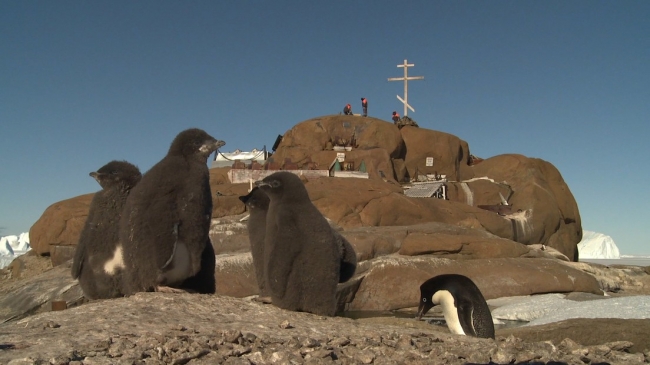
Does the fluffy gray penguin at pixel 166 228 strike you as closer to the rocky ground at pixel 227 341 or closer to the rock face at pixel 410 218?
the rocky ground at pixel 227 341

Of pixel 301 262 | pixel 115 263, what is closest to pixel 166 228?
pixel 115 263

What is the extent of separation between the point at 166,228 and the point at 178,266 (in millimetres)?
369

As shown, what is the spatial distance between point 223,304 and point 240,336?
1317mm

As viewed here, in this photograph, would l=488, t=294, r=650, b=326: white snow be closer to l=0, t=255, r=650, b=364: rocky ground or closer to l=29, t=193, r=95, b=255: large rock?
l=0, t=255, r=650, b=364: rocky ground

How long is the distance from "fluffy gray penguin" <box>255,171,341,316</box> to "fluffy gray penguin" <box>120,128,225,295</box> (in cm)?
70

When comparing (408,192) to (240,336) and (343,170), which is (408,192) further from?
(240,336)

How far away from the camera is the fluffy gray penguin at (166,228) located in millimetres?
4746

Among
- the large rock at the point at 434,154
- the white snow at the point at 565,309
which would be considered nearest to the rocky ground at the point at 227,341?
the white snow at the point at 565,309

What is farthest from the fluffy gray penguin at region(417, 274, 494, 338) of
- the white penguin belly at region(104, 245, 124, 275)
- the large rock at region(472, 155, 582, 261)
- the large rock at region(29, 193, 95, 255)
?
the large rock at region(472, 155, 582, 261)

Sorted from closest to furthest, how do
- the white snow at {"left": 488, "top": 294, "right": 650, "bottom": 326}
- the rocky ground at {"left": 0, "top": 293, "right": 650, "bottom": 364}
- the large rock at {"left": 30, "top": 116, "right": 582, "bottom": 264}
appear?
the rocky ground at {"left": 0, "top": 293, "right": 650, "bottom": 364}, the white snow at {"left": 488, "top": 294, "right": 650, "bottom": 326}, the large rock at {"left": 30, "top": 116, "right": 582, "bottom": 264}

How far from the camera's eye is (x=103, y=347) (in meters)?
3.07

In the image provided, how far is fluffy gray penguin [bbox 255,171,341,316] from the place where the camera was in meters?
5.33

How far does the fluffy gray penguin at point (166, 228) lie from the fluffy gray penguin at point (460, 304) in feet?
9.76

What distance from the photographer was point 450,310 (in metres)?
6.51
